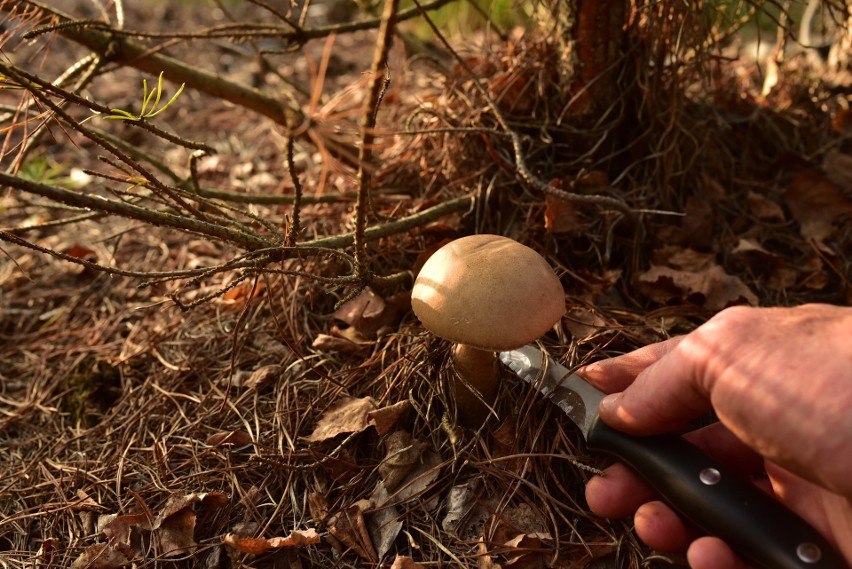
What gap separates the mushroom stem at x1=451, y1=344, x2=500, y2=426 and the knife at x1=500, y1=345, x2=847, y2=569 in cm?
32

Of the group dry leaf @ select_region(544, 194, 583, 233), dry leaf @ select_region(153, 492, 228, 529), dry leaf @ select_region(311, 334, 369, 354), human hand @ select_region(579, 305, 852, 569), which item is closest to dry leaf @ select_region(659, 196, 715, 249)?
dry leaf @ select_region(544, 194, 583, 233)

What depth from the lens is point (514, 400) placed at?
2219mm

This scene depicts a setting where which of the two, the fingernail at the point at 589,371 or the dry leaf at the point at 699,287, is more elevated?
the dry leaf at the point at 699,287

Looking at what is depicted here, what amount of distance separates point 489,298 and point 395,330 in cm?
95

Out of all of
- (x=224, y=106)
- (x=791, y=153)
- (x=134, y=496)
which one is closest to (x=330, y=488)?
(x=134, y=496)

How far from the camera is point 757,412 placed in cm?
147

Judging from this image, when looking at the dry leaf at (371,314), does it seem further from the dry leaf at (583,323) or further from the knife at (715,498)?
the knife at (715,498)

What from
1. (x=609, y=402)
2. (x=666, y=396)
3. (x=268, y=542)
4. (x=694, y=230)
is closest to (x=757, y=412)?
(x=666, y=396)

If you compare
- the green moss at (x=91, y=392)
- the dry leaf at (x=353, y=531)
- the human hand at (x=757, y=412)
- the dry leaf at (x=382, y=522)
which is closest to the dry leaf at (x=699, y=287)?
the human hand at (x=757, y=412)

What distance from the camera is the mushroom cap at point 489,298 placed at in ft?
5.51

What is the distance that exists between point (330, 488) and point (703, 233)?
6.84 feet

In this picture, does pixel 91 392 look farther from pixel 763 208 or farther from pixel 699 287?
pixel 763 208

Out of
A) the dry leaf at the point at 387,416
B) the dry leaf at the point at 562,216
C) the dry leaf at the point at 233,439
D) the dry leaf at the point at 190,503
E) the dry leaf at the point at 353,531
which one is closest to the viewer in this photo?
the dry leaf at the point at 353,531

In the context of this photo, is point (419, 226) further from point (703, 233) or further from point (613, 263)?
point (703, 233)
